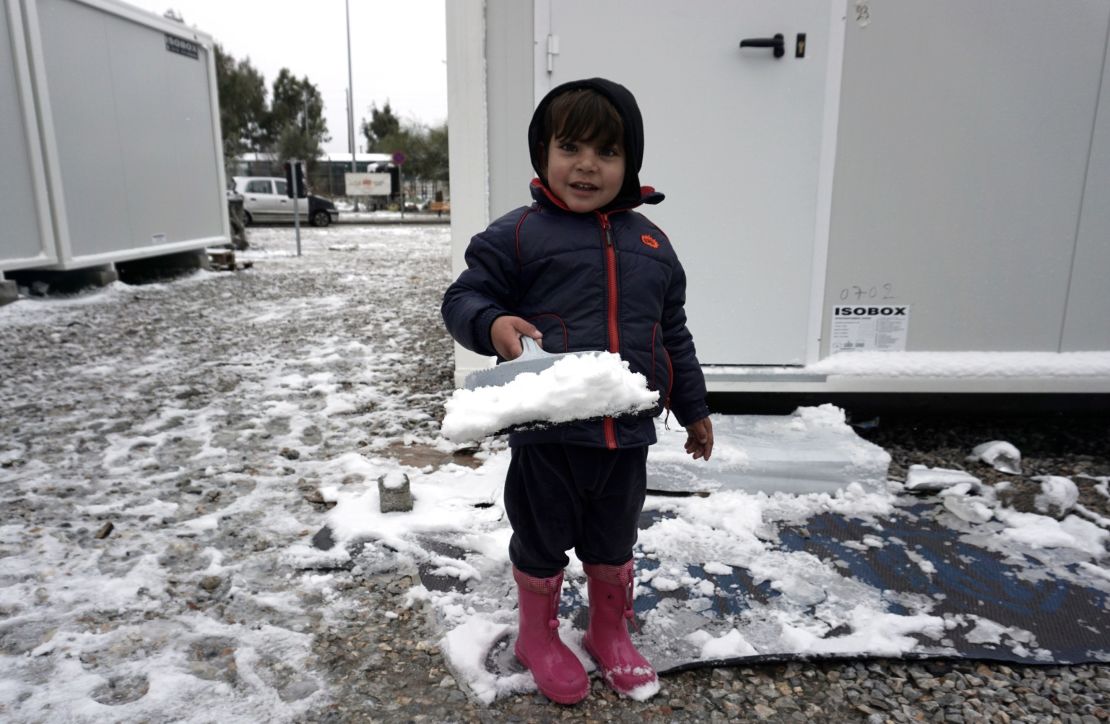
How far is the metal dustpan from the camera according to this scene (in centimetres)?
150

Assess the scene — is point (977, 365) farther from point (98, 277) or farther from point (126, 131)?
point (126, 131)

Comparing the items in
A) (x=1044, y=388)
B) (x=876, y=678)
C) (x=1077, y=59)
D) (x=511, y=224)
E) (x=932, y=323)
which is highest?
(x=1077, y=59)

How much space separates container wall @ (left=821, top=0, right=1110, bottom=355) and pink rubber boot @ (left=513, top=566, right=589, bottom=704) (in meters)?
2.26

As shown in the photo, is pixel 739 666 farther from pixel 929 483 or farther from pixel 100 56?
pixel 100 56

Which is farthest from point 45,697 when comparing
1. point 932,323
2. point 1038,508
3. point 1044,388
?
point 1044,388

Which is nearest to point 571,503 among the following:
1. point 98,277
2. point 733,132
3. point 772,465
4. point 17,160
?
point 772,465

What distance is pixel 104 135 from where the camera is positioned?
27.1 ft

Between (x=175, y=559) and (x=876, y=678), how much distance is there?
222 centimetres

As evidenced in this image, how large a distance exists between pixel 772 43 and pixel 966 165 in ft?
3.52

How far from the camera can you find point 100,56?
818 centimetres

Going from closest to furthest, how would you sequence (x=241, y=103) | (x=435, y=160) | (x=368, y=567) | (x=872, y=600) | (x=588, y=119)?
(x=588, y=119), (x=872, y=600), (x=368, y=567), (x=435, y=160), (x=241, y=103)

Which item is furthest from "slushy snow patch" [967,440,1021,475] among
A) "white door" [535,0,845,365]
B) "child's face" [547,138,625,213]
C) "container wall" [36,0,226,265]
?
"container wall" [36,0,226,265]

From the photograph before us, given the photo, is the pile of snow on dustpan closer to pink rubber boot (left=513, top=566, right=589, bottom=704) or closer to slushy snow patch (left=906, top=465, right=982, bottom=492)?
pink rubber boot (left=513, top=566, right=589, bottom=704)

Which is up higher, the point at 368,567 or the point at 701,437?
the point at 701,437
